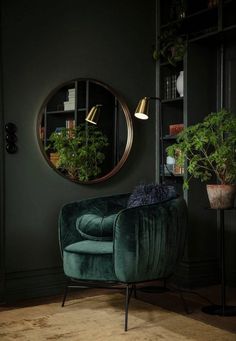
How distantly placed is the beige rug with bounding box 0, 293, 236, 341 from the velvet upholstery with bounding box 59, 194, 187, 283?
0.26 metres

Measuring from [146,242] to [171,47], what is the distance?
190 cm

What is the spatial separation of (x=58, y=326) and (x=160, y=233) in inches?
34.8

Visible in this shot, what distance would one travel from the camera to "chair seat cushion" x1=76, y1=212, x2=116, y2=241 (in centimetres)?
357

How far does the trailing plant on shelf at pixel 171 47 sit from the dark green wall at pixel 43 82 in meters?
0.25

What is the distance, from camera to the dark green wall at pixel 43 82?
373 centimetres

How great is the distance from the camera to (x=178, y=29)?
4.35 meters

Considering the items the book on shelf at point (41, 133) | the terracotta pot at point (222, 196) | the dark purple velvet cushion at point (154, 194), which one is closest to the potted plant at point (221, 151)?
the terracotta pot at point (222, 196)

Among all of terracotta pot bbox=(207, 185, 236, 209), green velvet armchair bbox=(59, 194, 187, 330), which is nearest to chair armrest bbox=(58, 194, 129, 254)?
green velvet armchair bbox=(59, 194, 187, 330)

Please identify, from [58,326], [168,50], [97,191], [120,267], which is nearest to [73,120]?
[97,191]

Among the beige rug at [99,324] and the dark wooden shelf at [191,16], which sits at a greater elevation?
the dark wooden shelf at [191,16]

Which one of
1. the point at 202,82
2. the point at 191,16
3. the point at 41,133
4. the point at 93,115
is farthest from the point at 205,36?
the point at 41,133

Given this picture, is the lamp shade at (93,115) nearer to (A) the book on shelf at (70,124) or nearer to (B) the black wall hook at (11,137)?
(A) the book on shelf at (70,124)

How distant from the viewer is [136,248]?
3131 millimetres

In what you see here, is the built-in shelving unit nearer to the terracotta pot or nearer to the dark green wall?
the dark green wall
